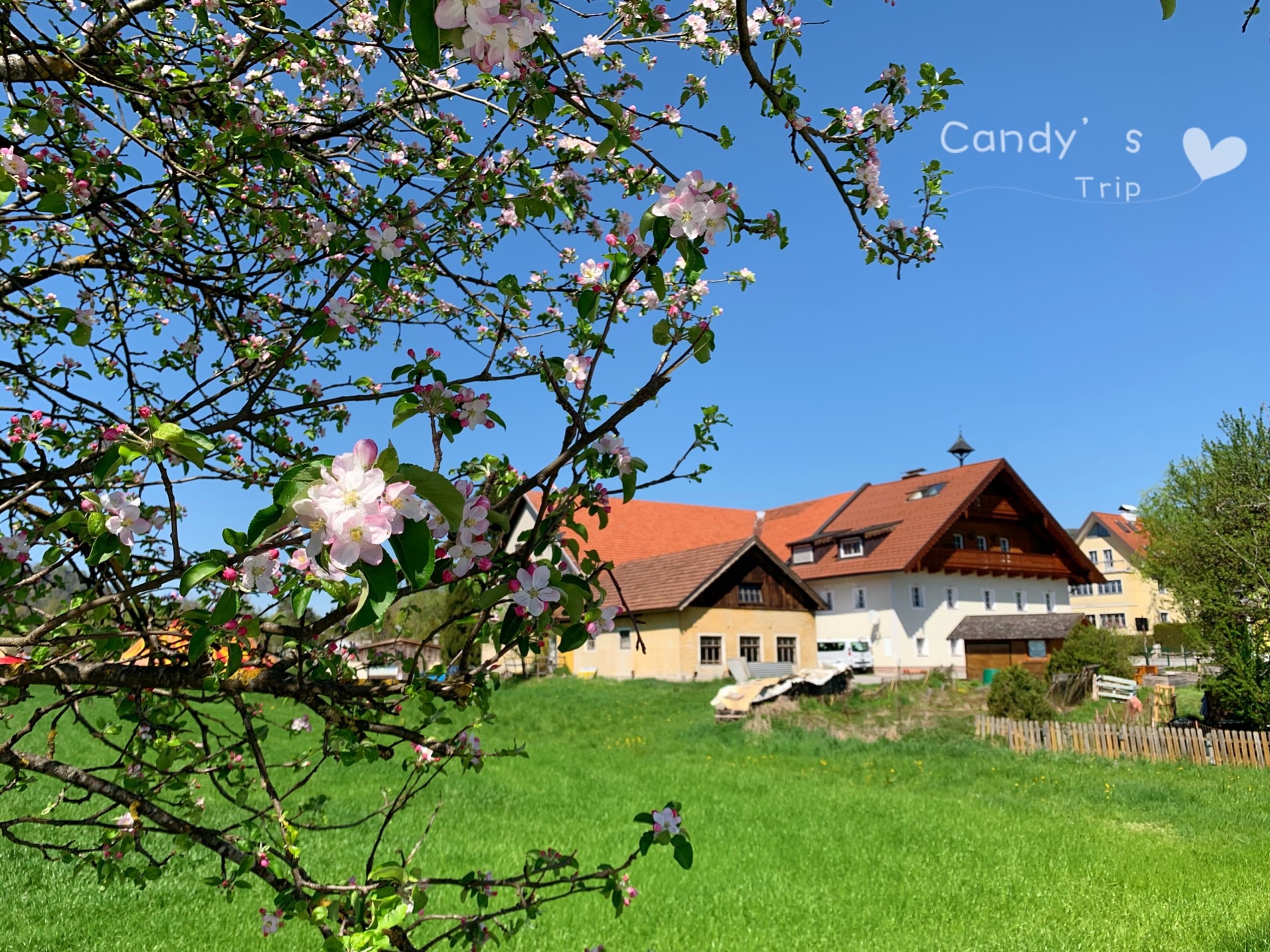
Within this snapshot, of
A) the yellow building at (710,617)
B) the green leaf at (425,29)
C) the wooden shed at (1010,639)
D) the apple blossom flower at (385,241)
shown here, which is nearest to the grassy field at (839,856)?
the apple blossom flower at (385,241)

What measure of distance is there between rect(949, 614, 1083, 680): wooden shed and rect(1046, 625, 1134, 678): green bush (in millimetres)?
7370

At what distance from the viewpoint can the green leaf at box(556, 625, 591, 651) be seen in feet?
6.32

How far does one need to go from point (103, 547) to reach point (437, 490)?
0.88 m

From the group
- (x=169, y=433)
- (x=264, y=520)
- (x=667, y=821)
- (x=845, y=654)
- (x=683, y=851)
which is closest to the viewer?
(x=264, y=520)

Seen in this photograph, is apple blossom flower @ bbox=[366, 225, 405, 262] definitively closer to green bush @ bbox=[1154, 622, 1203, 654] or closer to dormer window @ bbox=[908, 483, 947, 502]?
dormer window @ bbox=[908, 483, 947, 502]

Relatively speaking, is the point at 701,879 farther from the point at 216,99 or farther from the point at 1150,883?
the point at 216,99

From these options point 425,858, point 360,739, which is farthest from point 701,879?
point 360,739

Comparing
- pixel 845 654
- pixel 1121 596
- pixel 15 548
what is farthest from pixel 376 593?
pixel 1121 596

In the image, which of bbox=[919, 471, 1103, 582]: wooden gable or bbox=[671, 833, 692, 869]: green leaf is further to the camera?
bbox=[919, 471, 1103, 582]: wooden gable

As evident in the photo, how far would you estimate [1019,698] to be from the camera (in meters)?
16.8

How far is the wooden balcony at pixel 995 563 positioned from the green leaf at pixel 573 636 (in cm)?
3227

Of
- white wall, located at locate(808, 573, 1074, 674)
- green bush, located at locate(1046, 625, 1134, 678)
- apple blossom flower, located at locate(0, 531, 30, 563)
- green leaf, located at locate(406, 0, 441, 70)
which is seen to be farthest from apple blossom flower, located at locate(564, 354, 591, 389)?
white wall, located at locate(808, 573, 1074, 674)

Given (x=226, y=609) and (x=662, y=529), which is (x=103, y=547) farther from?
(x=662, y=529)

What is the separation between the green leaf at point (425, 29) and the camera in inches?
40.6
